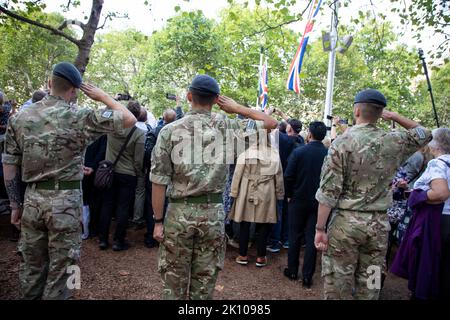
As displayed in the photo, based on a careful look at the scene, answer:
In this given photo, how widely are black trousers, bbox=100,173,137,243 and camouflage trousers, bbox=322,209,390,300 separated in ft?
10.8

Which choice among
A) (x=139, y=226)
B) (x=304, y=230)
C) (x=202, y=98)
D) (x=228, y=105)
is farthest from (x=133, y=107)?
(x=304, y=230)

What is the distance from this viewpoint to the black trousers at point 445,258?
360 cm

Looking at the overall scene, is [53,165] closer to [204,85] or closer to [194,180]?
[194,180]

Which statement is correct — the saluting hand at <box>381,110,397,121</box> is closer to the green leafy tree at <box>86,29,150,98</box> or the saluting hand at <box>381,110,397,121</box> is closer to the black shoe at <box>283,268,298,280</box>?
the black shoe at <box>283,268,298,280</box>

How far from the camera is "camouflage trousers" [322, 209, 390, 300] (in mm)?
2971

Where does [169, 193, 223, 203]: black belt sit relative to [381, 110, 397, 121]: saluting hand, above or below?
below

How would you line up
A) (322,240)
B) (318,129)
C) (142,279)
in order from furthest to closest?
(318,129), (142,279), (322,240)

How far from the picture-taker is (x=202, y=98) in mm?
2814

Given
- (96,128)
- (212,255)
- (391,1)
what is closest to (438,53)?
(391,1)

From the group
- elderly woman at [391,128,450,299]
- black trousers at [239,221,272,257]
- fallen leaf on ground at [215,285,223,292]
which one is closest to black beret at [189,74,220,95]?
elderly woman at [391,128,450,299]

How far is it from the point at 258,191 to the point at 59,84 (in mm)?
3213

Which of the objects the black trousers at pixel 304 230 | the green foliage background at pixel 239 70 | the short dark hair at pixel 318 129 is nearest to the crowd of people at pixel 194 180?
the short dark hair at pixel 318 129

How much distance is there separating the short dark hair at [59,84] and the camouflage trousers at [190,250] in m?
1.41

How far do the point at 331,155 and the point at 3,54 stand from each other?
2038 centimetres
